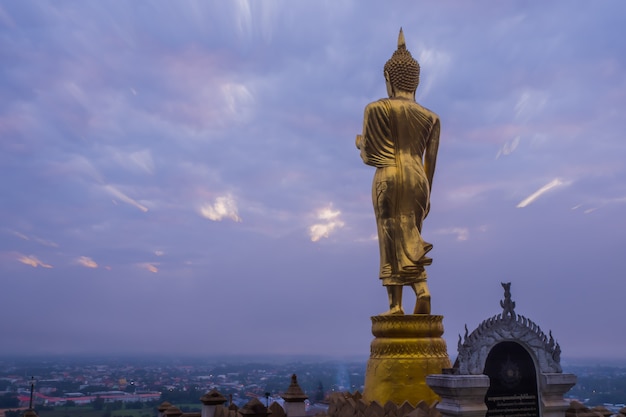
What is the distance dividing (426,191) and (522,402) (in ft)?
16.4

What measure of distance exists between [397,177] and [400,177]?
63 millimetres

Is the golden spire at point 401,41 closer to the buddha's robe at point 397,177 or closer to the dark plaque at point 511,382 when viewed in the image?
the buddha's robe at point 397,177

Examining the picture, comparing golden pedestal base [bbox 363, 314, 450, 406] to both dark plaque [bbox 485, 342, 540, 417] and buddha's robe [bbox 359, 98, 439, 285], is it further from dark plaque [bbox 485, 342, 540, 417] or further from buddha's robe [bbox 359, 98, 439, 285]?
dark plaque [bbox 485, 342, 540, 417]

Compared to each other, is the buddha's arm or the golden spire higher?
the golden spire

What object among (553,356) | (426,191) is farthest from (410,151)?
(553,356)

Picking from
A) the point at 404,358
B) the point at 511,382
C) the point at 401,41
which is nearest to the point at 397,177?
the point at 401,41

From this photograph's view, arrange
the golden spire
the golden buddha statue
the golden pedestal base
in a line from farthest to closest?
the golden spire → the golden buddha statue → the golden pedestal base

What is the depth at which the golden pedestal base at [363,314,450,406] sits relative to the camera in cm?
1002

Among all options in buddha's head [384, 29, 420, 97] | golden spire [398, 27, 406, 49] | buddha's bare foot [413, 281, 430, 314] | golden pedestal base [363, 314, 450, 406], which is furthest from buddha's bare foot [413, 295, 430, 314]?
golden spire [398, 27, 406, 49]

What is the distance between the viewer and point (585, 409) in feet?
33.1

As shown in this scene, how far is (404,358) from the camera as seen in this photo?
1027 cm

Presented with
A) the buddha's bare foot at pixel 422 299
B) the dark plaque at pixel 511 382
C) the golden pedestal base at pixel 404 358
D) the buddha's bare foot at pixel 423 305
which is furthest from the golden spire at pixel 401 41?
the dark plaque at pixel 511 382

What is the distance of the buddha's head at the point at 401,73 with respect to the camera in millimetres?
12469

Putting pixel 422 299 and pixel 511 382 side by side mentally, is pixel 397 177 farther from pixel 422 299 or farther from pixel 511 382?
pixel 511 382
